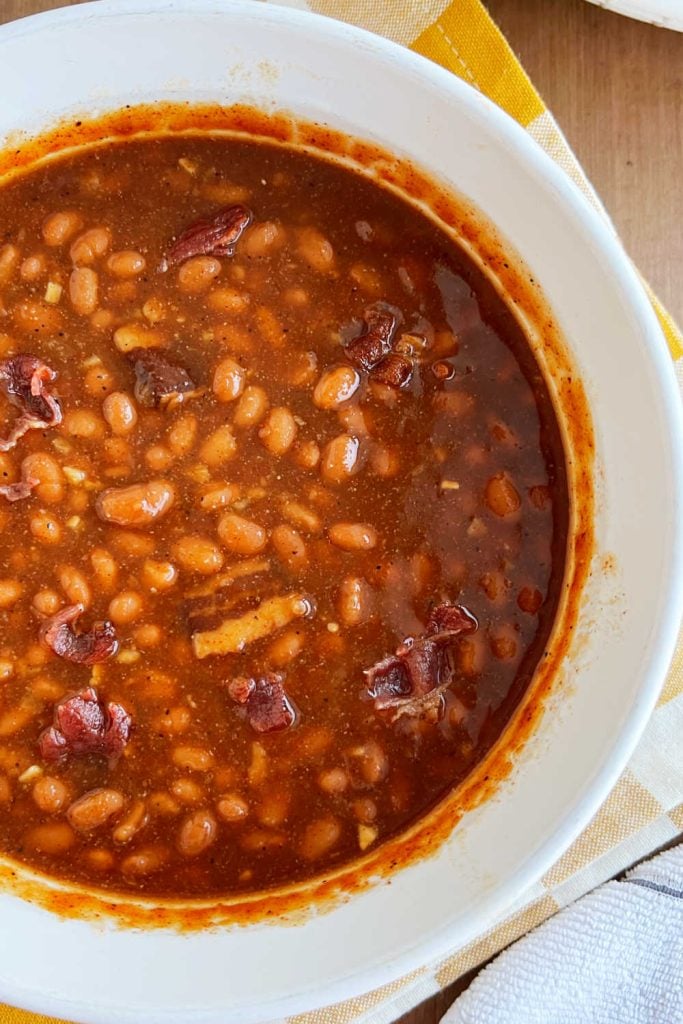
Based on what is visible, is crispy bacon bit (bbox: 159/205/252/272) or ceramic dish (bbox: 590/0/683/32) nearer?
crispy bacon bit (bbox: 159/205/252/272)

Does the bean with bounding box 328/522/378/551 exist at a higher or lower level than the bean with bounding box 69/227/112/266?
lower

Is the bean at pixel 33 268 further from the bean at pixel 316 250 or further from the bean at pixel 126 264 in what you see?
the bean at pixel 316 250

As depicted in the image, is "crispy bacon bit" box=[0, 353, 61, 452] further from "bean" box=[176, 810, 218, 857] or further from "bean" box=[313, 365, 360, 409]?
"bean" box=[176, 810, 218, 857]

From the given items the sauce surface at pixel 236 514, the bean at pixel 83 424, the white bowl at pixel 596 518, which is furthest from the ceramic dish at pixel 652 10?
the bean at pixel 83 424

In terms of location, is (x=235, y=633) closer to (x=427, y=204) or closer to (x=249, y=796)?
(x=249, y=796)

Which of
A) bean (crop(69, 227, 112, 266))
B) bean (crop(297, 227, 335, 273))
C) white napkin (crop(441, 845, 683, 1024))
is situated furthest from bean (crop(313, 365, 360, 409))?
white napkin (crop(441, 845, 683, 1024))

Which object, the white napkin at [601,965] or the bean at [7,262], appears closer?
the bean at [7,262]

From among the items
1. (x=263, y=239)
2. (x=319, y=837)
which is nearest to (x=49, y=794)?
(x=319, y=837)
